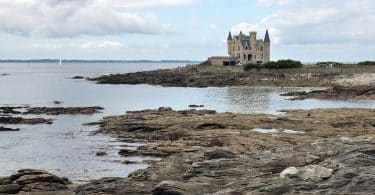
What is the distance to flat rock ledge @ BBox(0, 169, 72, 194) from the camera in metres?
18.9

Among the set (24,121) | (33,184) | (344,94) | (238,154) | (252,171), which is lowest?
(24,121)

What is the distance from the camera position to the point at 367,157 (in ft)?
47.8

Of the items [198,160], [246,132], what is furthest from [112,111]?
[198,160]

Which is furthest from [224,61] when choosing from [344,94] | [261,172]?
[261,172]

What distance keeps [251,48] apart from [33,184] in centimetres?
16523

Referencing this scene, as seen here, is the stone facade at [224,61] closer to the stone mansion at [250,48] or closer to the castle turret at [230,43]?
the stone mansion at [250,48]

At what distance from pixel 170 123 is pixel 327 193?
28.9m

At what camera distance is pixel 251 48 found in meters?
182

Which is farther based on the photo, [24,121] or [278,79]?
[278,79]

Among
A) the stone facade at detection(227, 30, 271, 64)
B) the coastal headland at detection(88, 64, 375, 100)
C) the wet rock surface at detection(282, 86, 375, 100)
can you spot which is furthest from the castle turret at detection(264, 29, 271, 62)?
the wet rock surface at detection(282, 86, 375, 100)

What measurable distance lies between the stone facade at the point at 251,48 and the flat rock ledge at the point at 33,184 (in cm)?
16186

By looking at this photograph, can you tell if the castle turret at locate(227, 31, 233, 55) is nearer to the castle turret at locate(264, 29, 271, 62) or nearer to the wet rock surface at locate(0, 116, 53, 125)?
the castle turret at locate(264, 29, 271, 62)

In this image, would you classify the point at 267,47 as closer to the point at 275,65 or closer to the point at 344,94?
the point at 275,65

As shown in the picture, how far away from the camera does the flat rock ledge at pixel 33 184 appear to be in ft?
62.0
